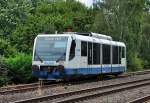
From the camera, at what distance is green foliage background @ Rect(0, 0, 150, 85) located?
155ft

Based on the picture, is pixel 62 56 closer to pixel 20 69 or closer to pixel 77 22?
pixel 20 69

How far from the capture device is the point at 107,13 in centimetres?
5591

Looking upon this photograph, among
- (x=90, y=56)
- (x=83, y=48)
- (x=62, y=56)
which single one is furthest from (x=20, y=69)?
(x=90, y=56)

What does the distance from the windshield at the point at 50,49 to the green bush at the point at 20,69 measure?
178 centimetres

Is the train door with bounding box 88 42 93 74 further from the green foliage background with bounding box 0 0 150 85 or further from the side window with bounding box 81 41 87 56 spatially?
the green foliage background with bounding box 0 0 150 85

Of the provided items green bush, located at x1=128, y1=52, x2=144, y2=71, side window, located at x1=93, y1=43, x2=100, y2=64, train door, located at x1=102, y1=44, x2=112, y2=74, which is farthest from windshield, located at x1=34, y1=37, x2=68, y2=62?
green bush, located at x1=128, y1=52, x2=144, y2=71

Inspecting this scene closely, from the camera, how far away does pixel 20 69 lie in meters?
30.0

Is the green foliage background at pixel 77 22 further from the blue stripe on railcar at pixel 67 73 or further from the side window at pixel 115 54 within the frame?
the blue stripe on railcar at pixel 67 73

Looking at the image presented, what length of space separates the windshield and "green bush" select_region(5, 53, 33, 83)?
178cm

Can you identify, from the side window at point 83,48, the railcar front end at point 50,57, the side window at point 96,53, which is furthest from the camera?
the side window at point 96,53

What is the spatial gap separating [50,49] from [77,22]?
31.0m

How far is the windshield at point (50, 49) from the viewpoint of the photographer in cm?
2823

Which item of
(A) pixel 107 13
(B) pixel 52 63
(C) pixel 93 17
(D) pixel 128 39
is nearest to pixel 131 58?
(D) pixel 128 39

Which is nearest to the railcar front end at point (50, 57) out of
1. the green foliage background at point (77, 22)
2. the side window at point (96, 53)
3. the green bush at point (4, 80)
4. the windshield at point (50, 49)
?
the windshield at point (50, 49)
